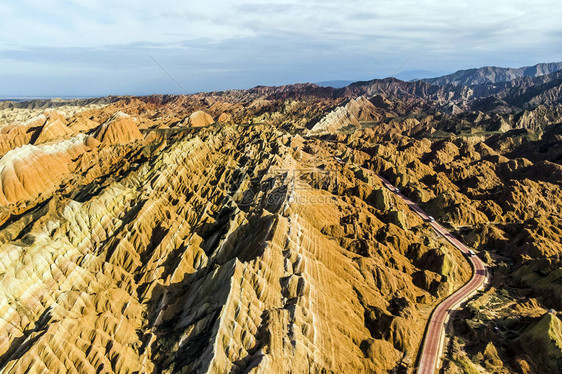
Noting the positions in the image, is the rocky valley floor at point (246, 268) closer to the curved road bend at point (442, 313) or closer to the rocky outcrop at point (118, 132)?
the curved road bend at point (442, 313)

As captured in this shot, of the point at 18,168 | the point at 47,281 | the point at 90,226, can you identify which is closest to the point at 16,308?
the point at 47,281

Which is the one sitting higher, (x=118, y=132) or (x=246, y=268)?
(x=118, y=132)

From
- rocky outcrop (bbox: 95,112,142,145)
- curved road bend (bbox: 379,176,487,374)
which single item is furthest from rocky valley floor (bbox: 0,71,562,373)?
rocky outcrop (bbox: 95,112,142,145)

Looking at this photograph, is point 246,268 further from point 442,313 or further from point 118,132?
point 118,132

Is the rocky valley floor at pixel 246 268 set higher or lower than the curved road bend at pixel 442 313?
higher

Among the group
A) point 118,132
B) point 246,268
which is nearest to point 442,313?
point 246,268

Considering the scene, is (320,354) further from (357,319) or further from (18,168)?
(18,168)

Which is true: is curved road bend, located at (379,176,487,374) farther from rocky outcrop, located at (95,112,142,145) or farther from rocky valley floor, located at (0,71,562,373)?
rocky outcrop, located at (95,112,142,145)


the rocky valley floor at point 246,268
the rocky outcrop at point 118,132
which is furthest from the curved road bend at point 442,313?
the rocky outcrop at point 118,132
